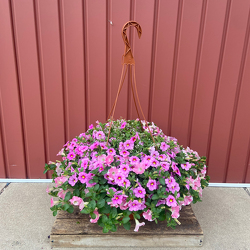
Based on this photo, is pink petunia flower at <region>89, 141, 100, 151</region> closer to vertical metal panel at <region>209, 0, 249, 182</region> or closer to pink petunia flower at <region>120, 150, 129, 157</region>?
pink petunia flower at <region>120, 150, 129, 157</region>

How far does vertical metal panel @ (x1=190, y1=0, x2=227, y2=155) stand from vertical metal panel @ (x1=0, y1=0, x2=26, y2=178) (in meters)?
1.75

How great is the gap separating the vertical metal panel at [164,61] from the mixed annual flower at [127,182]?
0.61 meters

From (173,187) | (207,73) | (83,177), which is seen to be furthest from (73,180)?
(207,73)

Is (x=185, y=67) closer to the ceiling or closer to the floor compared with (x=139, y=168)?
closer to the ceiling

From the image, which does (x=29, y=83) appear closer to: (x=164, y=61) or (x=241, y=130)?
(x=164, y=61)

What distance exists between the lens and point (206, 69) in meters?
1.87

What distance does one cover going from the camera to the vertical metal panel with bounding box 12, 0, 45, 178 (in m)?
1.75

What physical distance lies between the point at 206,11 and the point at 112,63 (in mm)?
949

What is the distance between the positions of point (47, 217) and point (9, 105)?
1.12 m

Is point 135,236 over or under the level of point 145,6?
under

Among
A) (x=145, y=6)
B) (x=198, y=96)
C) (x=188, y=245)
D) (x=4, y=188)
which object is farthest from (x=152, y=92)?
(x=4, y=188)

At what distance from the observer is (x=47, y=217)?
5.19 feet

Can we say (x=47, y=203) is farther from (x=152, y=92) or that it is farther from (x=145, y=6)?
(x=145, y=6)

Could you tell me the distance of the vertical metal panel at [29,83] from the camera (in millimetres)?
1754
